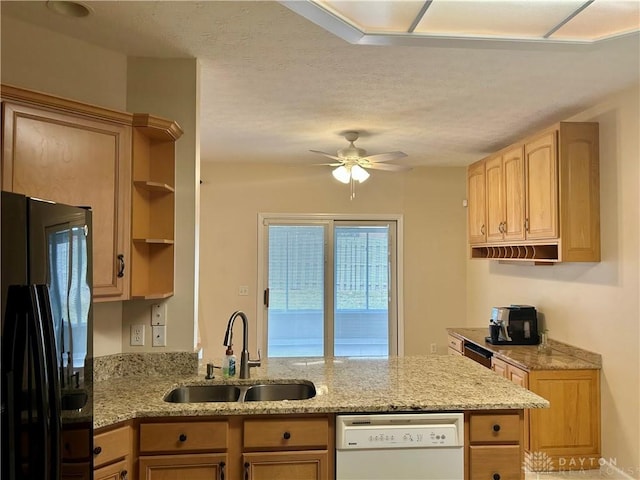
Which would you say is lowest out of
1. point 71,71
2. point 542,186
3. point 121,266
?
point 121,266

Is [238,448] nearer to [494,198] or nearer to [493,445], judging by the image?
[493,445]

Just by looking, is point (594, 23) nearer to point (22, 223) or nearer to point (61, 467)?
point (22, 223)

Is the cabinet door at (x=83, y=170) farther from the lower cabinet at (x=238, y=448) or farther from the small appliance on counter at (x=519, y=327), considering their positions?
the small appliance on counter at (x=519, y=327)

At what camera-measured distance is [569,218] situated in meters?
3.36

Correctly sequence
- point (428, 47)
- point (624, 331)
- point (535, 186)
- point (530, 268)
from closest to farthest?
point (428, 47)
point (624, 331)
point (535, 186)
point (530, 268)

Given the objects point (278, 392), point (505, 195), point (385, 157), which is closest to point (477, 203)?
point (505, 195)

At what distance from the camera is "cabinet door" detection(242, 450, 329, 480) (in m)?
2.10

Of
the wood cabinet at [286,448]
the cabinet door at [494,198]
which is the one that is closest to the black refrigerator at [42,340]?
the wood cabinet at [286,448]

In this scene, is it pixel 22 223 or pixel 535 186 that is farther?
pixel 535 186

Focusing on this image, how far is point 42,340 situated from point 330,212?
4643 millimetres

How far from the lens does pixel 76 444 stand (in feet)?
5.06

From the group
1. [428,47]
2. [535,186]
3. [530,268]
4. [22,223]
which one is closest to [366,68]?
[428,47]

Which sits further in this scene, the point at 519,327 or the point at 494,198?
the point at 494,198

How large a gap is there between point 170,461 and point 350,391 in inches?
33.5
